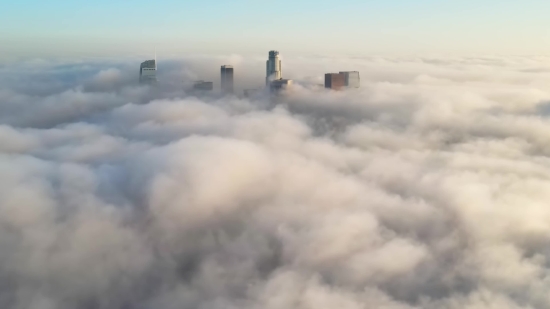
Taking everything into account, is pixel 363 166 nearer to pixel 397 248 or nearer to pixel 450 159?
pixel 450 159

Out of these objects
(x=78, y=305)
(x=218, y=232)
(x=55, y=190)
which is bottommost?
(x=78, y=305)

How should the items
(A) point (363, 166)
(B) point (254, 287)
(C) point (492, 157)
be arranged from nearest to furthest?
(B) point (254, 287)
(A) point (363, 166)
(C) point (492, 157)

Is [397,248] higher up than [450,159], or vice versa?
[450,159]

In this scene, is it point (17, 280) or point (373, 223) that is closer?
point (17, 280)

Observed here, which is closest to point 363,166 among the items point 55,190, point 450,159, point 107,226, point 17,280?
point 450,159

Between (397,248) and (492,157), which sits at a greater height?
(492,157)

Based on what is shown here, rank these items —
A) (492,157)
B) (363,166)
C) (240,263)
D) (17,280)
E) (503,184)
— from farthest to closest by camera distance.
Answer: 1. (492,157)
2. (363,166)
3. (503,184)
4. (240,263)
5. (17,280)

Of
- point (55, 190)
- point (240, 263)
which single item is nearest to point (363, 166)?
point (240, 263)

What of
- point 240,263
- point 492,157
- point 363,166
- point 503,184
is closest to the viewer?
point 240,263

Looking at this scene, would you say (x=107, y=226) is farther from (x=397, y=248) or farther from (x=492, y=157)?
(x=492, y=157)
